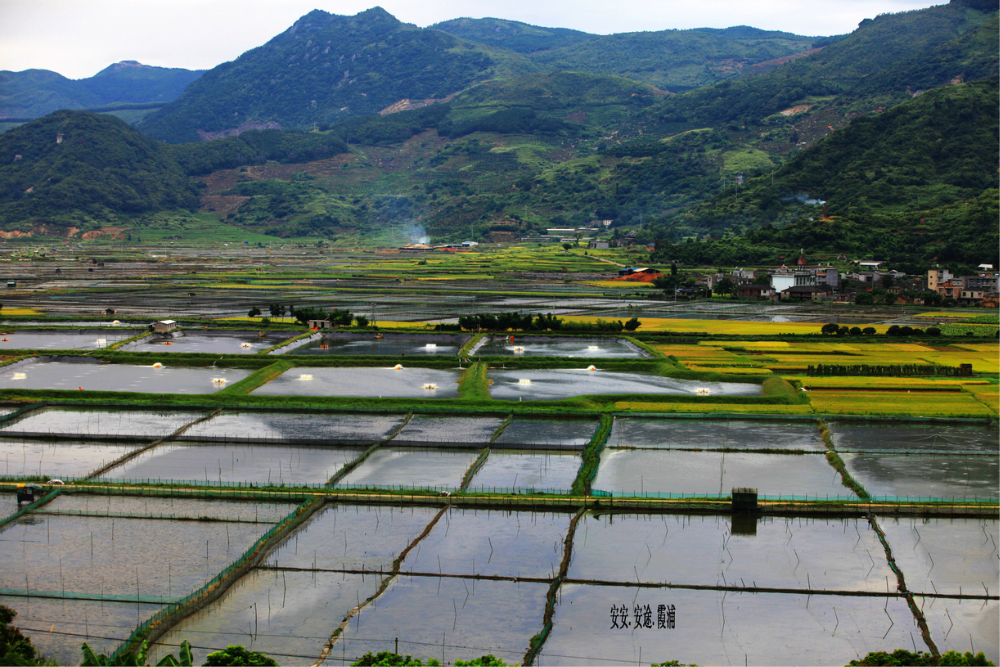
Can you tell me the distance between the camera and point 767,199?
144 m

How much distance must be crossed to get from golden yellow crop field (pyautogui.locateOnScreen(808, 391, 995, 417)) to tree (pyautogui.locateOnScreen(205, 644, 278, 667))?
1110 inches

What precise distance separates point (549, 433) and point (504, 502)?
8631 mm

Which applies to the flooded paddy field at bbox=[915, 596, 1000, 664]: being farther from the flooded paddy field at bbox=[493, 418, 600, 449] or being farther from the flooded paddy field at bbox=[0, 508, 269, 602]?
the flooded paddy field at bbox=[0, 508, 269, 602]

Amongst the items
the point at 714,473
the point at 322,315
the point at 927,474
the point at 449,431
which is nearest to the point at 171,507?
the point at 449,431

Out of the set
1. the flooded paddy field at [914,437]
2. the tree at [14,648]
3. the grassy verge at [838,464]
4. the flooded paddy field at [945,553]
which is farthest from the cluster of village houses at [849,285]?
the tree at [14,648]

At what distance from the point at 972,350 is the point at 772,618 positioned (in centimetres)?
3965

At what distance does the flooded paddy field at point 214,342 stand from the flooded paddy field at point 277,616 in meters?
32.0

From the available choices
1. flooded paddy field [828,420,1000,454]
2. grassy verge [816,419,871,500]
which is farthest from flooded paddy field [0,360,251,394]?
flooded paddy field [828,420,1000,454]

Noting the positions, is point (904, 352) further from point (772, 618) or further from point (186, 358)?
point (186, 358)

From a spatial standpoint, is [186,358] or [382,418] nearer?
[382,418]

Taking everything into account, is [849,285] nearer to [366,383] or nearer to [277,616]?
[366,383]

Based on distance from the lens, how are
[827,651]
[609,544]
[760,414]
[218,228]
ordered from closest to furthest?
[827,651] < [609,544] < [760,414] < [218,228]

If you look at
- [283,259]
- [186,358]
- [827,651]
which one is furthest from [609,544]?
[283,259]

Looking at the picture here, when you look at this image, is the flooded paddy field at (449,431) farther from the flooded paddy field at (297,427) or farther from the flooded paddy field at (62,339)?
the flooded paddy field at (62,339)
